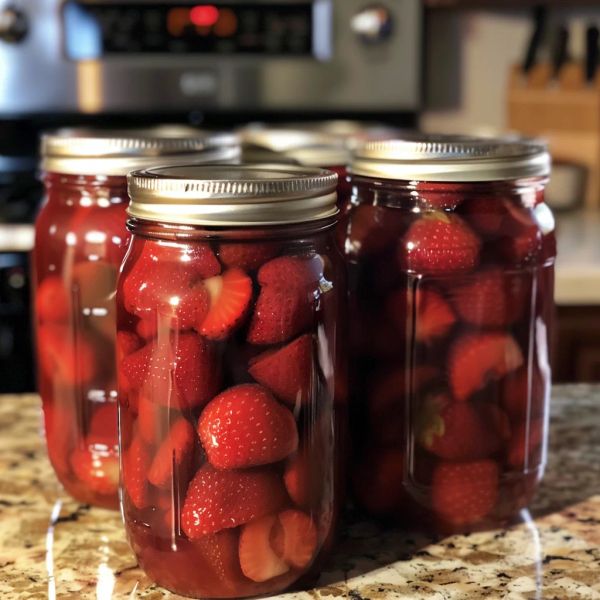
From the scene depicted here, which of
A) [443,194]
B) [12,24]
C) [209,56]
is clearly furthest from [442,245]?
[12,24]

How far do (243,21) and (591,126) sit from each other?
2.72 ft

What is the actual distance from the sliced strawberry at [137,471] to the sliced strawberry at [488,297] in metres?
0.23

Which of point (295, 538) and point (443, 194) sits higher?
point (443, 194)

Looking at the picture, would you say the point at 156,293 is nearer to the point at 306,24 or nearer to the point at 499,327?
the point at 499,327

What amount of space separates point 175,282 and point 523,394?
28cm

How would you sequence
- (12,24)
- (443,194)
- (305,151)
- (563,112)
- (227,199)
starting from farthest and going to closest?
(563,112), (12,24), (305,151), (443,194), (227,199)

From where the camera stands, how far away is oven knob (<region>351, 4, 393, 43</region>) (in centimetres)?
189

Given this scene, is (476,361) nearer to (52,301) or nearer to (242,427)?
(242,427)

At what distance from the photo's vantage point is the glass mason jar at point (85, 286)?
2.23ft

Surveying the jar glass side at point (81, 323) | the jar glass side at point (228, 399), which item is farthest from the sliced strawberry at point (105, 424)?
the jar glass side at point (228, 399)

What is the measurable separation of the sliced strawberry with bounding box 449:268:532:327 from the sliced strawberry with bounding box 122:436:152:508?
228 mm

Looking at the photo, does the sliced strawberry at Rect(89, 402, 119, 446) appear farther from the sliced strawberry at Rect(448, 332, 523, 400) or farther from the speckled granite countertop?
the sliced strawberry at Rect(448, 332, 523, 400)

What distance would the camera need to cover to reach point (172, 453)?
1.85ft

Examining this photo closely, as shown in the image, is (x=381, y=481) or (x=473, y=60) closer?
(x=381, y=481)
